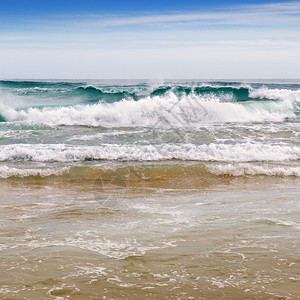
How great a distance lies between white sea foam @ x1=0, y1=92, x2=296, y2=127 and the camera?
2034 centimetres

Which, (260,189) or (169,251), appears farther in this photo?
(260,189)

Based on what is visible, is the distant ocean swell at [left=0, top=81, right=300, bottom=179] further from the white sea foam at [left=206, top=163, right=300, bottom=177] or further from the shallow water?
the shallow water

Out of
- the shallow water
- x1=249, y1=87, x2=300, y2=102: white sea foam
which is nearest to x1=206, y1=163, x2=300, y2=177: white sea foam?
the shallow water

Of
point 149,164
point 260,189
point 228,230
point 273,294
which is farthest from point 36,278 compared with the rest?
point 149,164

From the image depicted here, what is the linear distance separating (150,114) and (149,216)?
15.3 m

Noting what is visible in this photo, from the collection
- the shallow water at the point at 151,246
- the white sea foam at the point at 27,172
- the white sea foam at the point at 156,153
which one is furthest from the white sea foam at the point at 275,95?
the shallow water at the point at 151,246

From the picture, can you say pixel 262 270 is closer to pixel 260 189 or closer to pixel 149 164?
pixel 260 189

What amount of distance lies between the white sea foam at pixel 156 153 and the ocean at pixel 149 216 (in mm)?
31

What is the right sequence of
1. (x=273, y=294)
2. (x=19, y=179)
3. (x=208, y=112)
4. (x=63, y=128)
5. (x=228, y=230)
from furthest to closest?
(x=208, y=112) → (x=63, y=128) → (x=19, y=179) → (x=228, y=230) → (x=273, y=294)

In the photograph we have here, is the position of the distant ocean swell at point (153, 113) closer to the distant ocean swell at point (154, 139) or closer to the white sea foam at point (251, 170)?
the distant ocean swell at point (154, 139)

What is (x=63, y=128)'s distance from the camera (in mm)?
18141

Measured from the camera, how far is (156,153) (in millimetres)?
11672

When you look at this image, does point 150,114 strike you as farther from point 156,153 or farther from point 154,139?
point 156,153

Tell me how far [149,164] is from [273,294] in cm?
732
